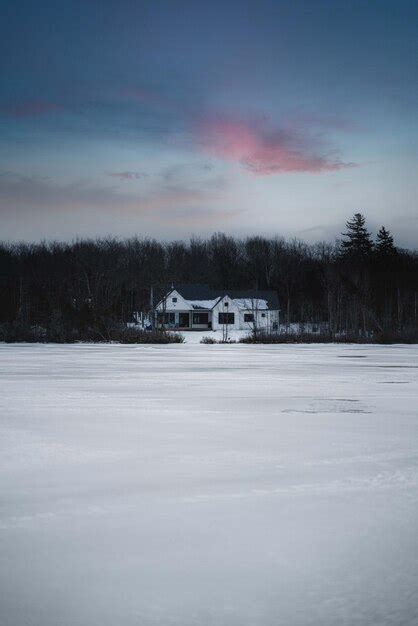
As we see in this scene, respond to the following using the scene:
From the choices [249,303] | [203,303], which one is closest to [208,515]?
[249,303]

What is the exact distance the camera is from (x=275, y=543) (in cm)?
405

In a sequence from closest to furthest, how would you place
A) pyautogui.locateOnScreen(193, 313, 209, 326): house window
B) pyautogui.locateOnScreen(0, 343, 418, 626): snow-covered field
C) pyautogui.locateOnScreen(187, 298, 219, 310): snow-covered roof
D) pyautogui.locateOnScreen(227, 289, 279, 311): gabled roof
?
pyautogui.locateOnScreen(0, 343, 418, 626): snow-covered field
pyautogui.locateOnScreen(187, 298, 219, 310): snow-covered roof
pyautogui.locateOnScreen(193, 313, 209, 326): house window
pyautogui.locateOnScreen(227, 289, 279, 311): gabled roof

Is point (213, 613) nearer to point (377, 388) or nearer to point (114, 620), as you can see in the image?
point (114, 620)

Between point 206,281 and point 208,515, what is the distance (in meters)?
85.7

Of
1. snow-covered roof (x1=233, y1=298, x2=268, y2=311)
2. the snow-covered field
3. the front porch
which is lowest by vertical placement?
the snow-covered field

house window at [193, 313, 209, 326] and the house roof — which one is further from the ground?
the house roof

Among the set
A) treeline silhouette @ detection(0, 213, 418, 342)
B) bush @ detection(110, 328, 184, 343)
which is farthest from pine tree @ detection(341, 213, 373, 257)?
bush @ detection(110, 328, 184, 343)

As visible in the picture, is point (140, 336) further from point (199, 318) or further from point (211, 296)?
point (211, 296)

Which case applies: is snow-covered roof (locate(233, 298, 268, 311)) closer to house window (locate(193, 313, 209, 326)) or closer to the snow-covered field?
house window (locate(193, 313, 209, 326))

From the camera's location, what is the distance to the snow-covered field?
127 inches

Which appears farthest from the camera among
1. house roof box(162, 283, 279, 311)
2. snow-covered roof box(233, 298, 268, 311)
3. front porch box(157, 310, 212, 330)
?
front porch box(157, 310, 212, 330)

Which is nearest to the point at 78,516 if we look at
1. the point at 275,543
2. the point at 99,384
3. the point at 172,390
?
the point at 275,543

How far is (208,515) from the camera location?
460 centimetres

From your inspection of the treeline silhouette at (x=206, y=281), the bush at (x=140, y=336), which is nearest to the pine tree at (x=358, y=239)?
the treeline silhouette at (x=206, y=281)
